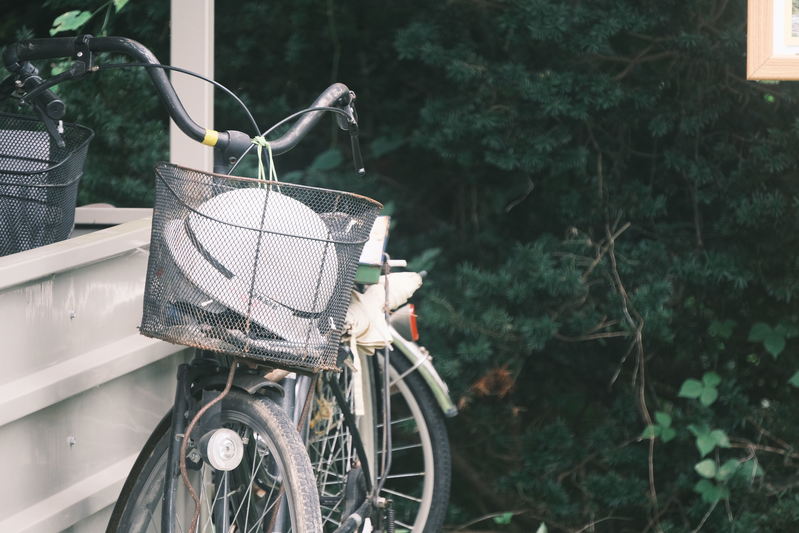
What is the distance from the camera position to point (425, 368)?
2.58 metres

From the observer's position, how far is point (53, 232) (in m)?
2.10

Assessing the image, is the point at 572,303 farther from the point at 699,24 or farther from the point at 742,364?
the point at 699,24

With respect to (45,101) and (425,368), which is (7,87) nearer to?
(45,101)

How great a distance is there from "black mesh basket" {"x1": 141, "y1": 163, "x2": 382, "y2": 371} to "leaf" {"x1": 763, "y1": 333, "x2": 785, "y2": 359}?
189cm

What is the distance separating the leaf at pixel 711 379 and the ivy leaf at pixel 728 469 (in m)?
0.23

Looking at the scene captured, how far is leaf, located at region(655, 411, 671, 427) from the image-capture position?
3.14 metres

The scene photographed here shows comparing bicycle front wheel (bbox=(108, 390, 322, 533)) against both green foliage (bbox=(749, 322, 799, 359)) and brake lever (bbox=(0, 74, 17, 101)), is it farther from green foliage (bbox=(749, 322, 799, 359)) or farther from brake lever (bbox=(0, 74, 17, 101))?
green foliage (bbox=(749, 322, 799, 359))

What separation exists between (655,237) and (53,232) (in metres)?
1.87

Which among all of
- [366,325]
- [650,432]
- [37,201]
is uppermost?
[37,201]

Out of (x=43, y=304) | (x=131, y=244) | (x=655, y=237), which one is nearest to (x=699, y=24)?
(x=655, y=237)

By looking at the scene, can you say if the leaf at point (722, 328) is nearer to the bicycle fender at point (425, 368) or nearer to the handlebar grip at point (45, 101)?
the bicycle fender at point (425, 368)

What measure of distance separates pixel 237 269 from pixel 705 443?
1.99 metres

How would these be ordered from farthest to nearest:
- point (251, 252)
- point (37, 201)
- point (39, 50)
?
point (37, 201), point (39, 50), point (251, 252)

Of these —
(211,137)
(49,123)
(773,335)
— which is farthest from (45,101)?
(773,335)
